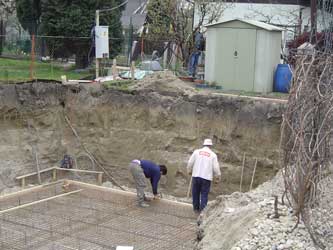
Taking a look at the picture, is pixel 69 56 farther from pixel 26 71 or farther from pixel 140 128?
pixel 140 128

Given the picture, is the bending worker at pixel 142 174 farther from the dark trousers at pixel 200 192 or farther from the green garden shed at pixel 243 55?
the green garden shed at pixel 243 55

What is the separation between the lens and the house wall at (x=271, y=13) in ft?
80.8

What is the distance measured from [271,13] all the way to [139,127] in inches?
485

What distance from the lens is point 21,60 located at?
2255 cm

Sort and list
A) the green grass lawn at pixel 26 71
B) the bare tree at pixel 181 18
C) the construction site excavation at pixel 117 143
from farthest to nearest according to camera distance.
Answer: the bare tree at pixel 181 18 → the green grass lawn at pixel 26 71 → the construction site excavation at pixel 117 143

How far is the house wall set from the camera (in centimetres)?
2462

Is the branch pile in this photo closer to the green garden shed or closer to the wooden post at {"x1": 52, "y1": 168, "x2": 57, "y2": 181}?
the green garden shed

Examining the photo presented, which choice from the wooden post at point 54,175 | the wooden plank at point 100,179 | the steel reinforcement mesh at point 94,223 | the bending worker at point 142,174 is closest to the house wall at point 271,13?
the wooden plank at point 100,179

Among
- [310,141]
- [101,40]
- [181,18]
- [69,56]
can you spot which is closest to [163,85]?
[101,40]

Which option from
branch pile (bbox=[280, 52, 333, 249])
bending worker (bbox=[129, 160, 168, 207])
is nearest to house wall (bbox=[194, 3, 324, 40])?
bending worker (bbox=[129, 160, 168, 207])

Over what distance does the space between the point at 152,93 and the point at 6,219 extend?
18.2ft

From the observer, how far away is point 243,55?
16125 millimetres

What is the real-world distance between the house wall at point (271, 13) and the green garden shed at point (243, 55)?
815 cm

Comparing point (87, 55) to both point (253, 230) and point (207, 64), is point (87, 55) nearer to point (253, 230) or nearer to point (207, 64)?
point (207, 64)
